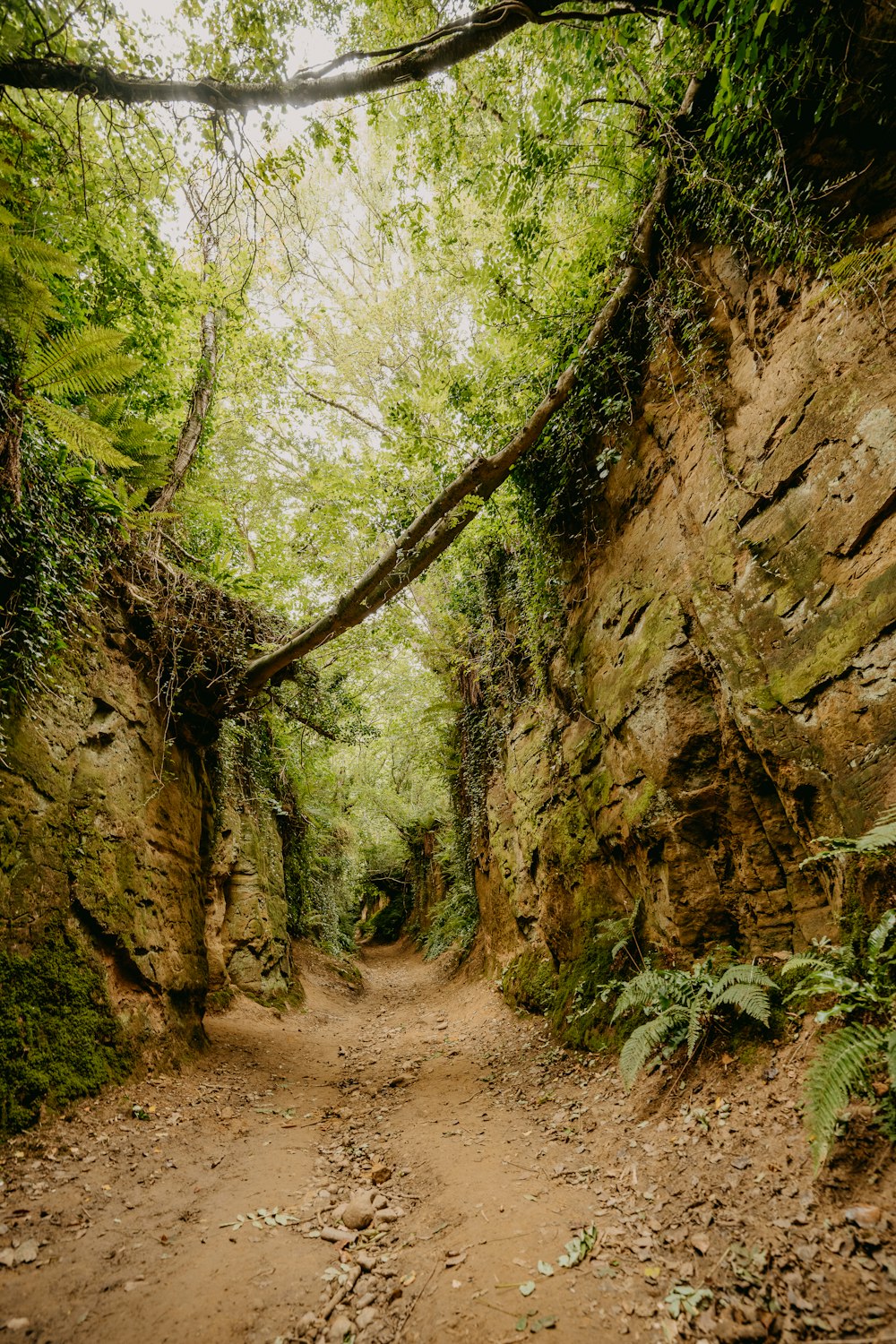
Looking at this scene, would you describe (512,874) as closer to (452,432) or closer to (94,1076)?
(94,1076)

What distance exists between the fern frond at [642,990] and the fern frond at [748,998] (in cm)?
45

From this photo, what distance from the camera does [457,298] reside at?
12.3m

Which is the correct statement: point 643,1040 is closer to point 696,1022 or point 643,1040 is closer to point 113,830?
point 696,1022

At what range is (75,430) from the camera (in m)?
4.01

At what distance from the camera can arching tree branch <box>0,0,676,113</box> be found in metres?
3.12

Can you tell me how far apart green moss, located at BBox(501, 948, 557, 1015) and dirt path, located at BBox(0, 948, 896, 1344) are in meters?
1.44

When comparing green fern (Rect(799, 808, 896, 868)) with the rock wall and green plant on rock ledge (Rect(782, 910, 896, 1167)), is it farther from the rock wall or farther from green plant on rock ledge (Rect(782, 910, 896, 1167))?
the rock wall

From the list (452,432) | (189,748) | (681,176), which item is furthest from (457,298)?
(189,748)

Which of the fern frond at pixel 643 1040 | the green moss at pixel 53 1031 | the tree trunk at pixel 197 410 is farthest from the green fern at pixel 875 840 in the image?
the tree trunk at pixel 197 410

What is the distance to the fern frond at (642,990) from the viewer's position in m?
3.92

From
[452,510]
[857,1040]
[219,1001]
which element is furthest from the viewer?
[219,1001]

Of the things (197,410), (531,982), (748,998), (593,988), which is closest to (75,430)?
(197,410)

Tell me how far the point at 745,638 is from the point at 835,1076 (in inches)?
107

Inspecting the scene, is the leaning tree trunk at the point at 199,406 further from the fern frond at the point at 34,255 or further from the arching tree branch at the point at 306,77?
the arching tree branch at the point at 306,77
